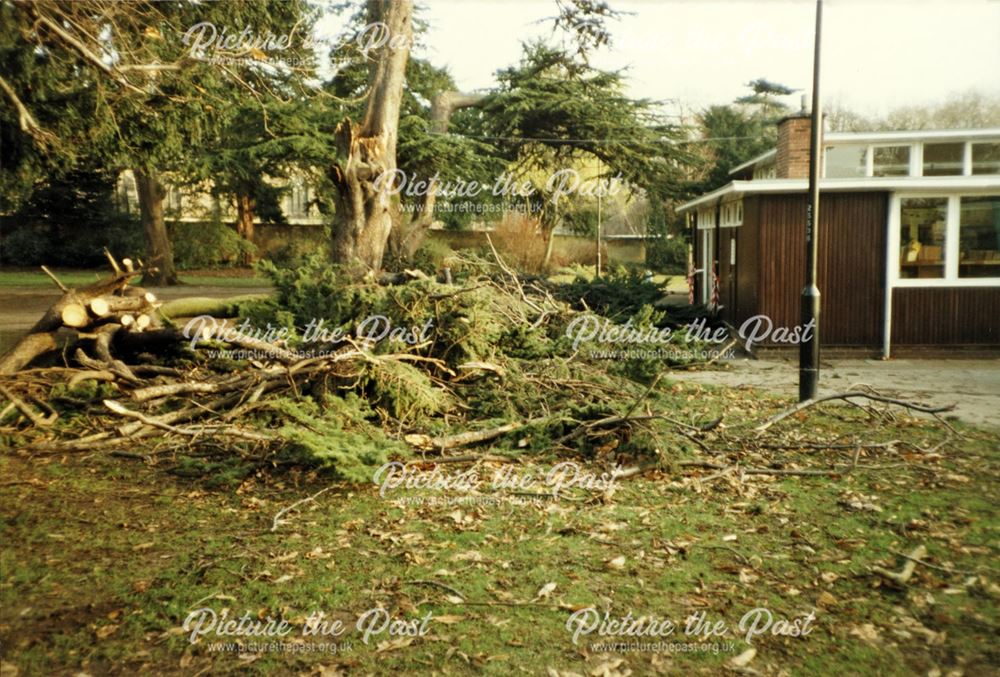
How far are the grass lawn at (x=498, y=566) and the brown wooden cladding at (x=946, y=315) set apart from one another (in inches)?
336

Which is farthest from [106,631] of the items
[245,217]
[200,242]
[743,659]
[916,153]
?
[245,217]

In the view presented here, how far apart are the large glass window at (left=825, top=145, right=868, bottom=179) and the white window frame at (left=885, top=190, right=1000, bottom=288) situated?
477 cm

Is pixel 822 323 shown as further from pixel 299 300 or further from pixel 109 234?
pixel 109 234

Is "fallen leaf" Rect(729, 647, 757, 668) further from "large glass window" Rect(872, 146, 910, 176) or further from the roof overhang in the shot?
"large glass window" Rect(872, 146, 910, 176)

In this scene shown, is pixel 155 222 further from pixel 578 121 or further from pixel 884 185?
pixel 884 185

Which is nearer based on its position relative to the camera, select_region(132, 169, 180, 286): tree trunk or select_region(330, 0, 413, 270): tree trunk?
select_region(330, 0, 413, 270): tree trunk

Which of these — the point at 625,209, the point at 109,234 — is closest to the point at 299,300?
the point at 109,234

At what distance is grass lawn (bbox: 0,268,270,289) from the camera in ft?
91.1

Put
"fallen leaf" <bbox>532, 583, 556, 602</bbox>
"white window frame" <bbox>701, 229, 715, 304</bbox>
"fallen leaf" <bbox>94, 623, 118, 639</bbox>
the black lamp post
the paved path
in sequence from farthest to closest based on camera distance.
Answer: "white window frame" <bbox>701, 229, 715, 304</bbox> < the paved path < the black lamp post < "fallen leaf" <bbox>532, 583, 556, 602</bbox> < "fallen leaf" <bbox>94, 623, 118, 639</bbox>

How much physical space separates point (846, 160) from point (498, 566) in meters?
18.4

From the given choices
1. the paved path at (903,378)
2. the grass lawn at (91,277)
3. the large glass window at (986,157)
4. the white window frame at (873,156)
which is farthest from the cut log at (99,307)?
the large glass window at (986,157)

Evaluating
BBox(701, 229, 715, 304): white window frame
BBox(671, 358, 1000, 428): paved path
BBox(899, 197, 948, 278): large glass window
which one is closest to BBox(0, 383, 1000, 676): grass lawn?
BBox(671, 358, 1000, 428): paved path

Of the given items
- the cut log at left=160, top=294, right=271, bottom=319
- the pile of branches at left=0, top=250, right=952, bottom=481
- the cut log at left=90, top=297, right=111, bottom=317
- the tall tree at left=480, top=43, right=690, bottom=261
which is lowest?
the pile of branches at left=0, top=250, right=952, bottom=481

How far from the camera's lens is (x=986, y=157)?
19.1m
